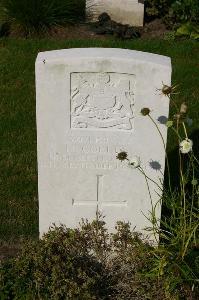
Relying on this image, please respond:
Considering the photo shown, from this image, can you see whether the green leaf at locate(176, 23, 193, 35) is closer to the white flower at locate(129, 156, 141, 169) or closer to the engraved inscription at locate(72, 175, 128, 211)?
the engraved inscription at locate(72, 175, 128, 211)

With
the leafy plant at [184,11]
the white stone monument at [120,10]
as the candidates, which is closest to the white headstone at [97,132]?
the leafy plant at [184,11]

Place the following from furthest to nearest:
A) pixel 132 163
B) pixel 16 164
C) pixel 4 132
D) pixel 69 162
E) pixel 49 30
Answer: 1. pixel 49 30
2. pixel 4 132
3. pixel 16 164
4. pixel 69 162
5. pixel 132 163

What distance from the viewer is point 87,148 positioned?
13.3 feet

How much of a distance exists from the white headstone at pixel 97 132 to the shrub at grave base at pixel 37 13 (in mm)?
4613

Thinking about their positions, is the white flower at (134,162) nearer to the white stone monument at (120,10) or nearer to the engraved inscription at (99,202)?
the engraved inscription at (99,202)

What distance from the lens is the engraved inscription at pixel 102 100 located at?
3863 millimetres

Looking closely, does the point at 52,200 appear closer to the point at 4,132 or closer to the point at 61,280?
the point at 61,280

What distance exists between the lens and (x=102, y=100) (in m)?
3.93

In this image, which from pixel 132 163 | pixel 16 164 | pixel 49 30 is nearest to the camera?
pixel 132 163

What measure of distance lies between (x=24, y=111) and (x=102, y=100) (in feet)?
9.67

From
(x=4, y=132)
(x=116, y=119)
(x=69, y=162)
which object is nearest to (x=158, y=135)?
(x=116, y=119)

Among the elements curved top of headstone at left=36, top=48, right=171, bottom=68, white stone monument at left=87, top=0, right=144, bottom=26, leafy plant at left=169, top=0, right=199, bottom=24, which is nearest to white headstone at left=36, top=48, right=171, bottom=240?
curved top of headstone at left=36, top=48, right=171, bottom=68

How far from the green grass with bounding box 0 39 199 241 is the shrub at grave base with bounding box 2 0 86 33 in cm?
34

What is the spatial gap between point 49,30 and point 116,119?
194 inches
